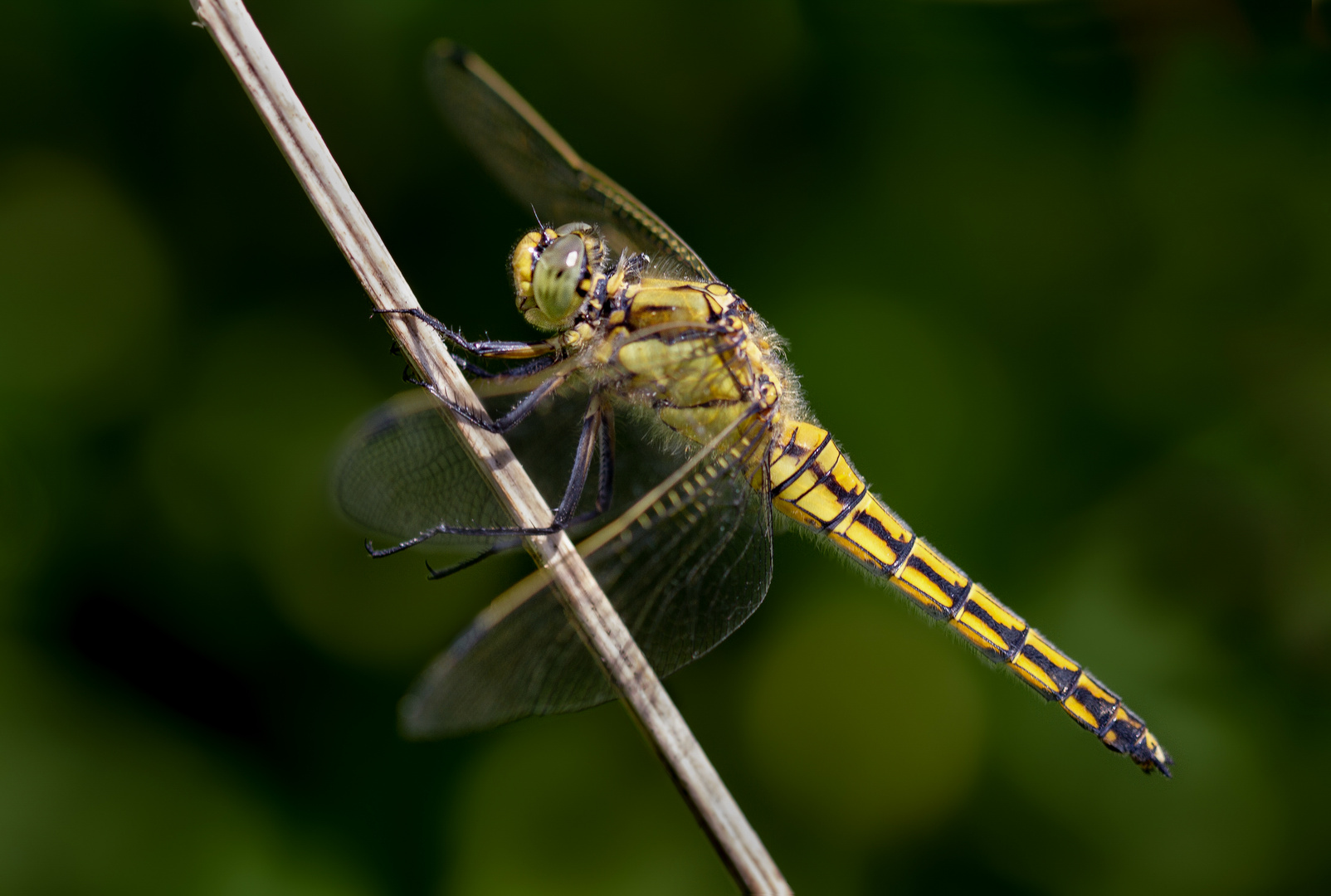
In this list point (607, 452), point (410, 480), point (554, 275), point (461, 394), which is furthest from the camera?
point (607, 452)

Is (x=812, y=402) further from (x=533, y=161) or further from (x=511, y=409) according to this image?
(x=533, y=161)

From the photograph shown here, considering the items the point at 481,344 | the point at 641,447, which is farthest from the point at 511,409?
the point at 641,447

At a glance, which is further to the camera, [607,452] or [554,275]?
[607,452]

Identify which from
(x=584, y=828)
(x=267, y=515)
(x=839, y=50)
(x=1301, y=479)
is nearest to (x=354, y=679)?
(x=267, y=515)

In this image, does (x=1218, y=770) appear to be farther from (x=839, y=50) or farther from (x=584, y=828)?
(x=839, y=50)

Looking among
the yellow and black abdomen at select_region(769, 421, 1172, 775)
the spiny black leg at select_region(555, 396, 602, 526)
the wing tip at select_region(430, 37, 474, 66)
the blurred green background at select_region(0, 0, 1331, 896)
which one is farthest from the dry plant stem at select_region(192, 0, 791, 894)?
the yellow and black abdomen at select_region(769, 421, 1172, 775)

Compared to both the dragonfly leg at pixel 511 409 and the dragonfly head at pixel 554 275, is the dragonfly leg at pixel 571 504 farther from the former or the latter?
the dragonfly head at pixel 554 275

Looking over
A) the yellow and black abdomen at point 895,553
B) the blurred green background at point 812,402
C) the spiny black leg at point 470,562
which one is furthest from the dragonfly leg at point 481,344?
the yellow and black abdomen at point 895,553
